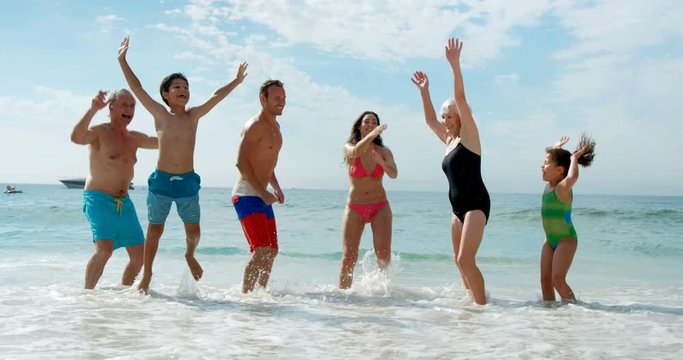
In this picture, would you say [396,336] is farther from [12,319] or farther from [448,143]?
[12,319]

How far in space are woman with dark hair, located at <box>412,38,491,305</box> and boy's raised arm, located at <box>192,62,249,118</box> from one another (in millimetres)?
2128

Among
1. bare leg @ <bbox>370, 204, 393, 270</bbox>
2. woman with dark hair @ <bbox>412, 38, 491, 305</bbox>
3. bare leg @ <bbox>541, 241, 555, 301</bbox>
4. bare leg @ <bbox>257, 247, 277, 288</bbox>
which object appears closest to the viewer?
woman with dark hair @ <bbox>412, 38, 491, 305</bbox>

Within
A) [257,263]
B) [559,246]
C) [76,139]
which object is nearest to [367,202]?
[257,263]

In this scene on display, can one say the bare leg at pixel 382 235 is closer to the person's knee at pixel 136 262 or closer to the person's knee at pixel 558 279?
the person's knee at pixel 558 279

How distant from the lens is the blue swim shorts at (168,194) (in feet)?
18.9

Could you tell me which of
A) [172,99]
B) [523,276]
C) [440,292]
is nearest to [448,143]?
[440,292]

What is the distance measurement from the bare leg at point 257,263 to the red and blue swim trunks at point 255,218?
6 centimetres

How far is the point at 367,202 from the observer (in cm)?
671

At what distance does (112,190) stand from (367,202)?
9.05ft

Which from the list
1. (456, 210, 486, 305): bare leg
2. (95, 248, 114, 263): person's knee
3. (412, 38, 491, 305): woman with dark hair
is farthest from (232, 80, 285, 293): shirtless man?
(456, 210, 486, 305): bare leg

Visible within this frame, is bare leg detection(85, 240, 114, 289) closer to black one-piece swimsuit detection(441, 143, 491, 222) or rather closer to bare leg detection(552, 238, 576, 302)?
black one-piece swimsuit detection(441, 143, 491, 222)

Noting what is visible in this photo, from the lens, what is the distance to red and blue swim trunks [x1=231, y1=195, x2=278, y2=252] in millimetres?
5773

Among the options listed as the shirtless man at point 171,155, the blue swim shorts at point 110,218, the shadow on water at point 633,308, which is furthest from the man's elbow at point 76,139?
the shadow on water at point 633,308

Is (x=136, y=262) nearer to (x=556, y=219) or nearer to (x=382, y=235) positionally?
(x=382, y=235)
